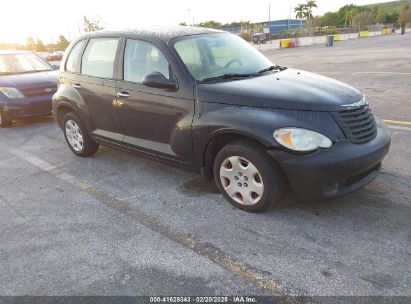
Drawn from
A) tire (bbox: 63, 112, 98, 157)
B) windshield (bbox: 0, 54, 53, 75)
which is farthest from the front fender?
windshield (bbox: 0, 54, 53, 75)

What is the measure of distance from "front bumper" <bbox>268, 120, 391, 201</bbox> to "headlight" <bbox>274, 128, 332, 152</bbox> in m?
0.06

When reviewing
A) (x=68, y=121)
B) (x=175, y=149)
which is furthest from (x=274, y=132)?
(x=68, y=121)

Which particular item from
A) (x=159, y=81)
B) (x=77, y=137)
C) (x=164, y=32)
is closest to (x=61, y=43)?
(x=77, y=137)

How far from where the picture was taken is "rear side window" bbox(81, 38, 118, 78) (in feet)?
15.4

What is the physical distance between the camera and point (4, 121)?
817 centimetres

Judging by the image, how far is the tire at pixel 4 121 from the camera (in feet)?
26.6

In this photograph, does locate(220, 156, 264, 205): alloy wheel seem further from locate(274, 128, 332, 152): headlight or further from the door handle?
the door handle

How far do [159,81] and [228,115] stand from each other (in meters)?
0.86

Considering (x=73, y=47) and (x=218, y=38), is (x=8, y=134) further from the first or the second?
(x=218, y=38)

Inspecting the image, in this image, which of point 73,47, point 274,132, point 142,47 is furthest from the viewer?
point 73,47

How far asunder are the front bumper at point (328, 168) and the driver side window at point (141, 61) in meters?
1.64

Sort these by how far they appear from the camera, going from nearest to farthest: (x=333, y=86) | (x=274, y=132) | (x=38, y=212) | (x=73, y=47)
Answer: (x=274, y=132) < (x=333, y=86) < (x=38, y=212) < (x=73, y=47)

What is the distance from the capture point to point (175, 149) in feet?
13.4

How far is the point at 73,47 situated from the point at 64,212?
2656 mm
